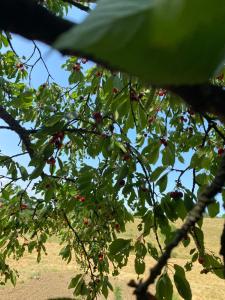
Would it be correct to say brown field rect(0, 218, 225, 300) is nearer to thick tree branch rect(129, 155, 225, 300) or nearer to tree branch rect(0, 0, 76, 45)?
thick tree branch rect(129, 155, 225, 300)

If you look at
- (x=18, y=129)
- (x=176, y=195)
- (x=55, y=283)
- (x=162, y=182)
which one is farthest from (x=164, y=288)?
(x=55, y=283)

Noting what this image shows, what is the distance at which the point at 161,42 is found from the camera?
11cm

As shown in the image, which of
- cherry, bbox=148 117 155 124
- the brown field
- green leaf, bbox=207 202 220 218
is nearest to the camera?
green leaf, bbox=207 202 220 218

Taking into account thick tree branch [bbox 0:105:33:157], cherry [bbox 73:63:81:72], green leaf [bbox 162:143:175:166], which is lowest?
green leaf [bbox 162:143:175:166]

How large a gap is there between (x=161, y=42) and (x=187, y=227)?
36 cm

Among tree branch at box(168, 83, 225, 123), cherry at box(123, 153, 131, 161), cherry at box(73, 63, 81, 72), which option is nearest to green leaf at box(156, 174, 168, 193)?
cherry at box(123, 153, 131, 161)

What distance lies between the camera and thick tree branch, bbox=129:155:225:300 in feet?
1.25

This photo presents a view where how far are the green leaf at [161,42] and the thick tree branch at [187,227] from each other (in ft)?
0.94

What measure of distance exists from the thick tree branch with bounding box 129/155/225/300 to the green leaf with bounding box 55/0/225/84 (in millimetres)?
285

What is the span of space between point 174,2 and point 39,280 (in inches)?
688

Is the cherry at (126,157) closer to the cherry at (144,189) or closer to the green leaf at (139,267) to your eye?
the cherry at (144,189)

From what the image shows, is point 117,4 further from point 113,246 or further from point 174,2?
point 113,246

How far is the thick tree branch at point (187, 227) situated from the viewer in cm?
38

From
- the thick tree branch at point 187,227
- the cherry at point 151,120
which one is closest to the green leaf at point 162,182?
the thick tree branch at point 187,227
